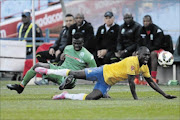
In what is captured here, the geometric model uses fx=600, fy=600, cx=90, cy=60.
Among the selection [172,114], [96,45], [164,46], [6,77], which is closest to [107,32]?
[96,45]

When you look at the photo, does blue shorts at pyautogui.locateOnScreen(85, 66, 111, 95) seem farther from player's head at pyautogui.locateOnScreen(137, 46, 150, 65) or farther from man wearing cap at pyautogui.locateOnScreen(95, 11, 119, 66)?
man wearing cap at pyautogui.locateOnScreen(95, 11, 119, 66)

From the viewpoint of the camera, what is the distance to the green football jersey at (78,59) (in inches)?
513

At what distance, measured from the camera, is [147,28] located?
58.4 ft

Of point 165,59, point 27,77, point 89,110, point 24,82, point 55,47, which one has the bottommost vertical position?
point 89,110

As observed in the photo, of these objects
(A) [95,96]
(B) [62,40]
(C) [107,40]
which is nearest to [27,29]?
(B) [62,40]

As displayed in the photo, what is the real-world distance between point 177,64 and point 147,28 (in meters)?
1.90

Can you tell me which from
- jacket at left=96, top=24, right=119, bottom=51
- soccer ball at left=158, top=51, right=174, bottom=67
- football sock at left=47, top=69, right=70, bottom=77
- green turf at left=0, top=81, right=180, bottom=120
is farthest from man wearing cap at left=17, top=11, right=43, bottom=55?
green turf at left=0, top=81, right=180, bottom=120

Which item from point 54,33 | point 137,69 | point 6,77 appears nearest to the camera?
point 137,69

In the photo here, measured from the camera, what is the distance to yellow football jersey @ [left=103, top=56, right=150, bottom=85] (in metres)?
10.8

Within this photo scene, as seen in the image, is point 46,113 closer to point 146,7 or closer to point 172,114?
point 172,114

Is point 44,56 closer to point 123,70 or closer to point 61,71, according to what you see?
point 61,71

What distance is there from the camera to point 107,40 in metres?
18.3

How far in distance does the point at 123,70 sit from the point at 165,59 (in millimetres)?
7124

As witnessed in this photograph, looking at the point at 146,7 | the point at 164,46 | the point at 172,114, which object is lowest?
the point at 172,114
